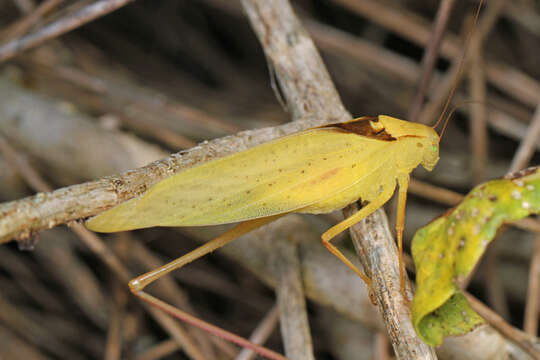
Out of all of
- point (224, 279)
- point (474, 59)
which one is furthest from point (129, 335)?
point (474, 59)

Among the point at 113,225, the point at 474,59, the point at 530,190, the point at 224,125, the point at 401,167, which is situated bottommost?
the point at 530,190

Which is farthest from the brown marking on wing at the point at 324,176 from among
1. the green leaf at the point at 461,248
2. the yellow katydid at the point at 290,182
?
the green leaf at the point at 461,248

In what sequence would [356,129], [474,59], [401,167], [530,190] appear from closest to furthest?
[530,190]
[356,129]
[401,167]
[474,59]

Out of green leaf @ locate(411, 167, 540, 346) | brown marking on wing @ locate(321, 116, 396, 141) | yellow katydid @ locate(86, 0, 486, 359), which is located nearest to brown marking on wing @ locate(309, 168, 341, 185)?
yellow katydid @ locate(86, 0, 486, 359)

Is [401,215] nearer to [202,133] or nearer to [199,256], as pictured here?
[199,256]

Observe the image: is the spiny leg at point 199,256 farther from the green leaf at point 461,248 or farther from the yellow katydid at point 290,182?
the green leaf at point 461,248

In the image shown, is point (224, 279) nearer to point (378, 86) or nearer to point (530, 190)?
point (378, 86)
